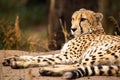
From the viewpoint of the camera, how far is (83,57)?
7520mm

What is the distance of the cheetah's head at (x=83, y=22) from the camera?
8094mm

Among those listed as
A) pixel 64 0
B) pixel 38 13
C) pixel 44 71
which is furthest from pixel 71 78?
pixel 38 13

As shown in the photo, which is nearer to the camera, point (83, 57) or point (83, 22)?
point (83, 57)

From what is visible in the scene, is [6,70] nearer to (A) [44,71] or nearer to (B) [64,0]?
(A) [44,71]

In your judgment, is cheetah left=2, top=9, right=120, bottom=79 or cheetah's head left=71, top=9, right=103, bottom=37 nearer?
cheetah left=2, top=9, right=120, bottom=79

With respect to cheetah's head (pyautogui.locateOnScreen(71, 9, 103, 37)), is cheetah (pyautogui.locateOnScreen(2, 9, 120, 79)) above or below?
below

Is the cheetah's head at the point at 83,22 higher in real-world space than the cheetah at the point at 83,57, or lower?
higher

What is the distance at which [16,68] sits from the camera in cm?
738

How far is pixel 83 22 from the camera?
812cm

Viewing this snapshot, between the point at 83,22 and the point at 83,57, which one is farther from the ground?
the point at 83,22

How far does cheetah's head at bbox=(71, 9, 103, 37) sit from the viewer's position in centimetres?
809

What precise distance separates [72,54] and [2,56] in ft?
3.36

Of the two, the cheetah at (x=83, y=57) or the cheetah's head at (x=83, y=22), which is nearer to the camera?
the cheetah at (x=83, y=57)

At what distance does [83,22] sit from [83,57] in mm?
Answer: 759
